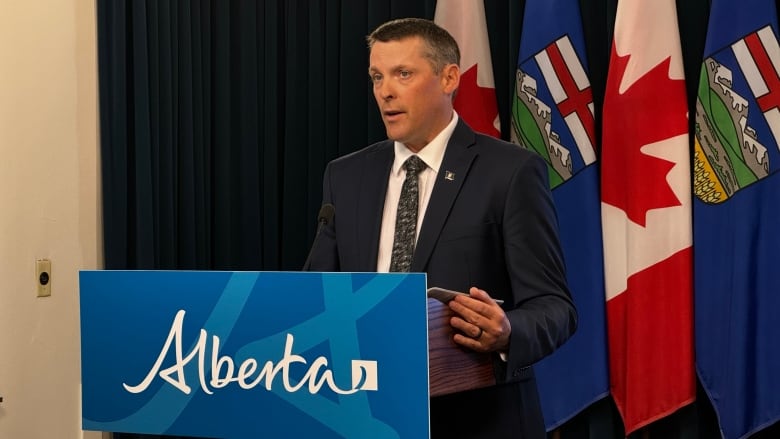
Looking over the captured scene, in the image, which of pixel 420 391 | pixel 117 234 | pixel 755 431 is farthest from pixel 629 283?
pixel 420 391

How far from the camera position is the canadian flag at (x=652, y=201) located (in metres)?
3.10

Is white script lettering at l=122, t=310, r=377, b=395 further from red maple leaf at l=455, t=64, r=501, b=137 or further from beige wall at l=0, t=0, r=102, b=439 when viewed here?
red maple leaf at l=455, t=64, r=501, b=137

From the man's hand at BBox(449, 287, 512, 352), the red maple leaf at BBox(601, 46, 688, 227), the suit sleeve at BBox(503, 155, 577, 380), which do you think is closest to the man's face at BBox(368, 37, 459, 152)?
the suit sleeve at BBox(503, 155, 577, 380)

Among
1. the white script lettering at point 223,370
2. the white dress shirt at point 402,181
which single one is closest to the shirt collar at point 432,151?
the white dress shirt at point 402,181

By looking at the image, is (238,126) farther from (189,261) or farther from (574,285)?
(574,285)

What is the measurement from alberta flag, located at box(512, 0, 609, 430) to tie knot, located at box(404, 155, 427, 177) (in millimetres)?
1487

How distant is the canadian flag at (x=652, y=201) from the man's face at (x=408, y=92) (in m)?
1.45

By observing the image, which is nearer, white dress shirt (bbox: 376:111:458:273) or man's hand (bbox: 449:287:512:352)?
man's hand (bbox: 449:287:512:352)

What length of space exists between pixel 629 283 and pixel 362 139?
125 cm

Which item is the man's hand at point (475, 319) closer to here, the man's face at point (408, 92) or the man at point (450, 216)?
the man at point (450, 216)

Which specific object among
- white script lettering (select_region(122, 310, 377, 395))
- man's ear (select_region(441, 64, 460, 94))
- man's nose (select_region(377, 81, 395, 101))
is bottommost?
white script lettering (select_region(122, 310, 377, 395))

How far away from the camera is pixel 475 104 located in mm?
3404

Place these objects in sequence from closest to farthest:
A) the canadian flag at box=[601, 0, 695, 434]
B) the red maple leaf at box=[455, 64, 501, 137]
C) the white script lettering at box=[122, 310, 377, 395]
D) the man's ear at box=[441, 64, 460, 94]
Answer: the white script lettering at box=[122, 310, 377, 395], the man's ear at box=[441, 64, 460, 94], the canadian flag at box=[601, 0, 695, 434], the red maple leaf at box=[455, 64, 501, 137]

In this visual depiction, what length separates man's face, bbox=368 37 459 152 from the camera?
1.85 m
